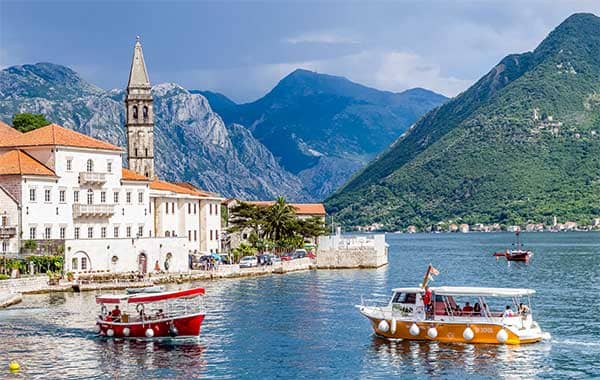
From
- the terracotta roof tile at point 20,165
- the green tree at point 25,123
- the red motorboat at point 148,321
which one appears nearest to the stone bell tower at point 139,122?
the green tree at point 25,123

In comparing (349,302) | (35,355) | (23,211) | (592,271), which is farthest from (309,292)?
(592,271)

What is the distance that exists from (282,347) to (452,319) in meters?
9.27

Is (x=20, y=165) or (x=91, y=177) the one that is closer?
(x=20, y=165)

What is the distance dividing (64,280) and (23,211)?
28.0 feet

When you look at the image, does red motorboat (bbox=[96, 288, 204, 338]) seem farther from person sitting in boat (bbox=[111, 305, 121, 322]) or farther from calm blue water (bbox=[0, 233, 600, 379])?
calm blue water (bbox=[0, 233, 600, 379])

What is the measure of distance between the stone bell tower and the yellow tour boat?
246 feet

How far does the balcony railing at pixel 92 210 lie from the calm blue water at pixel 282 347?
14.1m

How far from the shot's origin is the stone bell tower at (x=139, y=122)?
126m

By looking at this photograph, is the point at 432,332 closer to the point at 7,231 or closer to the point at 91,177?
the point at 7,231

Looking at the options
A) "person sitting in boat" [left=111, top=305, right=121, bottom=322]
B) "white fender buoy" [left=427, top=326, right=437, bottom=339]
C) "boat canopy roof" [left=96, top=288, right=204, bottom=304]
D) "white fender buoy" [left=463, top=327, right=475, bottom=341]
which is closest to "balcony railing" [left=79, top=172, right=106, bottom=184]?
"boat canopy roof" [left=96, top=288, right=204, bottom=304]

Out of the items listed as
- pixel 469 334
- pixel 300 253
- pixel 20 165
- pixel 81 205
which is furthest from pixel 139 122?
pixel 469 334

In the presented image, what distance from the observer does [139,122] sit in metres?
126

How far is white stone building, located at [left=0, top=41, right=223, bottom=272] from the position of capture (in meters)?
86.2

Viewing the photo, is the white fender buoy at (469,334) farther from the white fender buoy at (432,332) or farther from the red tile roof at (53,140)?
the red tile roof at (53,140)
